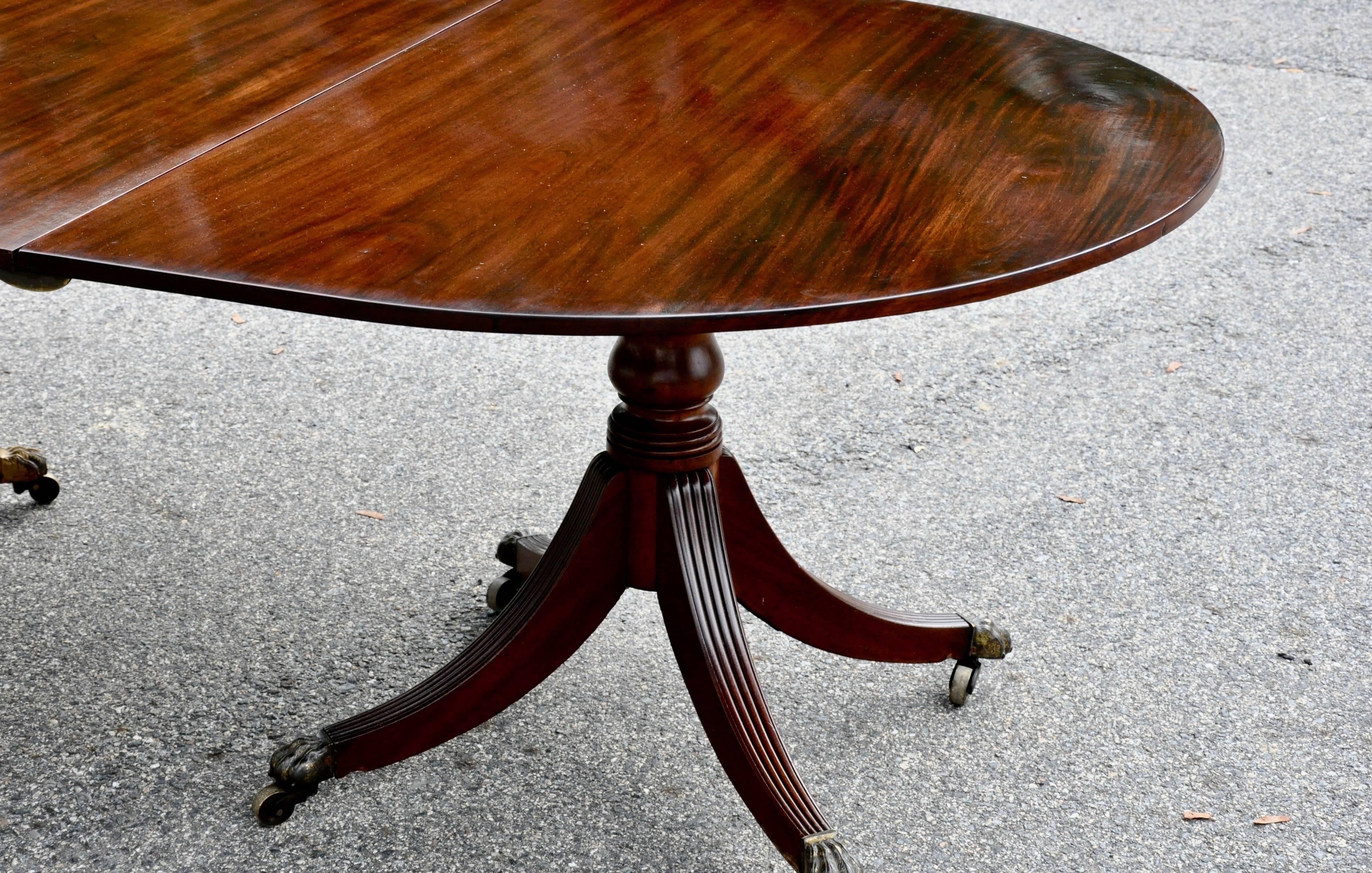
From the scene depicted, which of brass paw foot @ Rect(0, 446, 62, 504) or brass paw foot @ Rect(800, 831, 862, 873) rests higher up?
brass paw foot @ Rect(0, 446, 62, 504)

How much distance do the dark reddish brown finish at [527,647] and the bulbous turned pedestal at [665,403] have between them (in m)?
0.05

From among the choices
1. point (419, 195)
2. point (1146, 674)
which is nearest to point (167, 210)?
point (419, 195)

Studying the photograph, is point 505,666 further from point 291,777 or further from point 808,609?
point 808,609

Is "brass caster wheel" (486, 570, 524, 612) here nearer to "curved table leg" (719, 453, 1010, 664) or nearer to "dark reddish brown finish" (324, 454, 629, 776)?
"dark reddish brown finish" (324, 454, 629, 776)

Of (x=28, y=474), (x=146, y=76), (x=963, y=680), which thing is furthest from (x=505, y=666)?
(x=28, y=474)

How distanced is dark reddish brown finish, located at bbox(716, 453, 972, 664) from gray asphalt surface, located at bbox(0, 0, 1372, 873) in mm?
94

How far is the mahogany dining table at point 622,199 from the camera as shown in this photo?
978 millimetres

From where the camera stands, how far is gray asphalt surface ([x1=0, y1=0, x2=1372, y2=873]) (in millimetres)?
1489

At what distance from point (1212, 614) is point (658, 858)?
96 cm

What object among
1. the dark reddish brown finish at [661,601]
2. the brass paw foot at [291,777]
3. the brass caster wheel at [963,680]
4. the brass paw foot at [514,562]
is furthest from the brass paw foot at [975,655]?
the brass paw foot at [291,777]

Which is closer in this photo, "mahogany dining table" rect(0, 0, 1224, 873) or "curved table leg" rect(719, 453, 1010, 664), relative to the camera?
"mahogany dining table" rect(0, 0, 1224, 873)

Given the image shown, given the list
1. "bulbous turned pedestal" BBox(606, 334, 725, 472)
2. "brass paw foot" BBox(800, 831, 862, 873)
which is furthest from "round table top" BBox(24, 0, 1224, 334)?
"brass paw foot" BBox(800, 831, 862, 873)

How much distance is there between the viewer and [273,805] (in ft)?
4.73

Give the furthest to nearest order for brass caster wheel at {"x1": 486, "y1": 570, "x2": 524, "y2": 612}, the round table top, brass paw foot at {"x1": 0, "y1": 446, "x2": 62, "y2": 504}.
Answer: brass paw foot at {"x1": 0, "y1": 446, "x2": 62, "y2": 504}, brass caster wheel at {"x1": 486, "y1": 570, "x2": 524, "y2": 612}, the round table top
